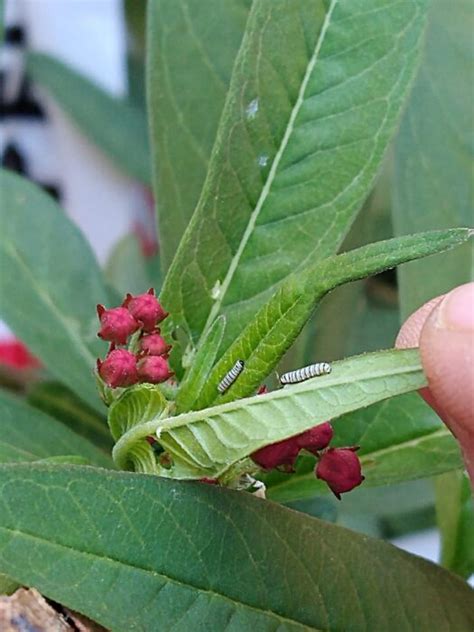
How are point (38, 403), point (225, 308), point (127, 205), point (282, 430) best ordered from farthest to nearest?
point (127, 205)
point (38, 403)
point (225, 308)
point (282, 430)

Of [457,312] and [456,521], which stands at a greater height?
[456,521]

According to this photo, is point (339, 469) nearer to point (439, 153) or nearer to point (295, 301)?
point (295, 301)

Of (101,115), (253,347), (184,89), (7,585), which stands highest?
(101,115)

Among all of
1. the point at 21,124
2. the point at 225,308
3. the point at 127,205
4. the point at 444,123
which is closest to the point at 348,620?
the point at 225,308

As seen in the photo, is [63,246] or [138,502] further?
[63,246]

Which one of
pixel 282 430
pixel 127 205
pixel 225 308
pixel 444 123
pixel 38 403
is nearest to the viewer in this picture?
pixel 282 430

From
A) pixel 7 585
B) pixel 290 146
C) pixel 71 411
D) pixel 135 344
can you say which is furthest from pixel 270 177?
pixel 71 411

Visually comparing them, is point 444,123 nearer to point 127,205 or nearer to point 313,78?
point 313,78
